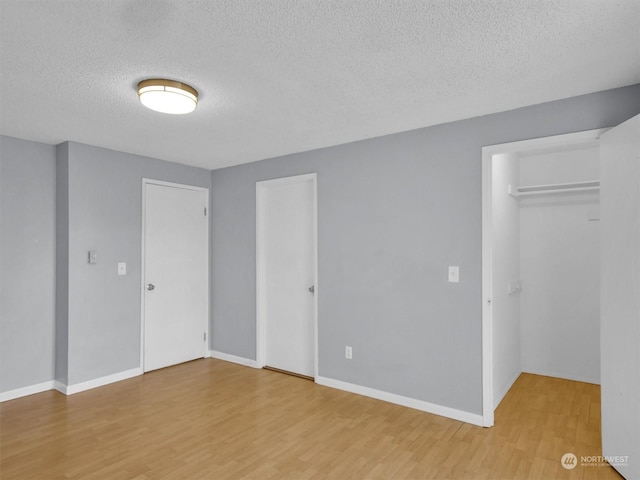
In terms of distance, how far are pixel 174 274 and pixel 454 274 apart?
3217 mm

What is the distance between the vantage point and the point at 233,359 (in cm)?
471

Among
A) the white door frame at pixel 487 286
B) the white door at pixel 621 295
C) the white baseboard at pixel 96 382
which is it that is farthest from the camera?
the white baseboard at pixel 96 382

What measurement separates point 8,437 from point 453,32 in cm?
400

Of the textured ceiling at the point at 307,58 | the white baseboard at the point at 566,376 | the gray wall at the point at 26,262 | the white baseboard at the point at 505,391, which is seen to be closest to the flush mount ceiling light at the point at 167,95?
the textured ceiling at the point at 307,58

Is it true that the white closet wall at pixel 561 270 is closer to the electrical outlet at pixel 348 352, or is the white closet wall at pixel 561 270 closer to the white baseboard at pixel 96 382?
the electrical outlet at pixel 348 352

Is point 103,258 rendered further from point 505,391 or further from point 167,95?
point 505,391

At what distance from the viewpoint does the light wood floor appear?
2.40 m

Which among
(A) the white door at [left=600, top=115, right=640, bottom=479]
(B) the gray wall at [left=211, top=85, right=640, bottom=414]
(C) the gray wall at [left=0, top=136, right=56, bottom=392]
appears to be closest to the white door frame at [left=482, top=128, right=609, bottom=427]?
(B) the gray wall at [left=211, top=85, right=640, bottom=414]

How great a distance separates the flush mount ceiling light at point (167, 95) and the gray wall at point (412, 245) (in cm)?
174

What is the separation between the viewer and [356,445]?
2701 mm

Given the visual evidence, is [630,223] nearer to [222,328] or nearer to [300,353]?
[300,353]

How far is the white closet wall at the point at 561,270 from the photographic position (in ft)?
12.9

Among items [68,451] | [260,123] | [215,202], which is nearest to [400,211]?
[260,123]

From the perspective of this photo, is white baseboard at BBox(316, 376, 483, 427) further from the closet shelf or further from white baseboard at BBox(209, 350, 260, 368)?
the closet shelf
